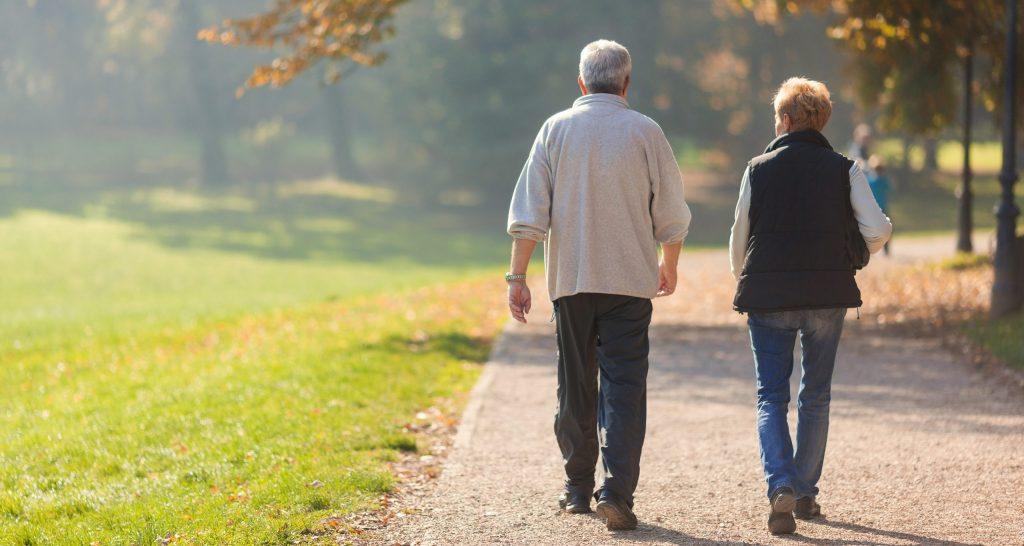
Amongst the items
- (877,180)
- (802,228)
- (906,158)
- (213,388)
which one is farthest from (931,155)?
(802,228)

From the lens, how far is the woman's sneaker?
4.94m

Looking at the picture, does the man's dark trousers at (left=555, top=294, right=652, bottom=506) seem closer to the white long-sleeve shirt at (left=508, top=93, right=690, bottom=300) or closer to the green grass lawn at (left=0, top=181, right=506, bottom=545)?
the white long-sleeve shirt at (left=508, top=93, right=690, bottom=300)

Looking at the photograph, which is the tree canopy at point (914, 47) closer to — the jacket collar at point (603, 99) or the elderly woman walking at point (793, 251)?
the elderly woman walking at point (793, 251)

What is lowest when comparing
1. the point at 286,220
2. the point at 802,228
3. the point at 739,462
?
the point at 286,220

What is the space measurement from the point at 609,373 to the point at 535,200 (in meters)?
0.86

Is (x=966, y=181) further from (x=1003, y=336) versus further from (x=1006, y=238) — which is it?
(x=1003, y=336)

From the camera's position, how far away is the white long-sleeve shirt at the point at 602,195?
5.06 metres

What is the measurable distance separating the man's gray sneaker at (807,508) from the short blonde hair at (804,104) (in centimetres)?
171

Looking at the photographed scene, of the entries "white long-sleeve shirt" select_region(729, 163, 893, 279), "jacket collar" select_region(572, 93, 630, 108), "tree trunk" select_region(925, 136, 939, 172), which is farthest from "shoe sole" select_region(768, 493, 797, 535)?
"tree trunk" select_region(925, 136, 939, 172)

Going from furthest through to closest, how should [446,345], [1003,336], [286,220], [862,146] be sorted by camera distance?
1. [286,220]
2. [862,146]
3. [446,345]
4. [1003,336]

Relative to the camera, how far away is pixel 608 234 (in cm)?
509

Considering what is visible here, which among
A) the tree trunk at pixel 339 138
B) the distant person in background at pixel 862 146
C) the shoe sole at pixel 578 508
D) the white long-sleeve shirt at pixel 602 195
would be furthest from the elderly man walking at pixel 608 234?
the tree trunk at pixel 339 138

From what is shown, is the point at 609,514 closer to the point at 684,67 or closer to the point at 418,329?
the point at 418,329

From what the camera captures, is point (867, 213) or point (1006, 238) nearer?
point (867, 213)
